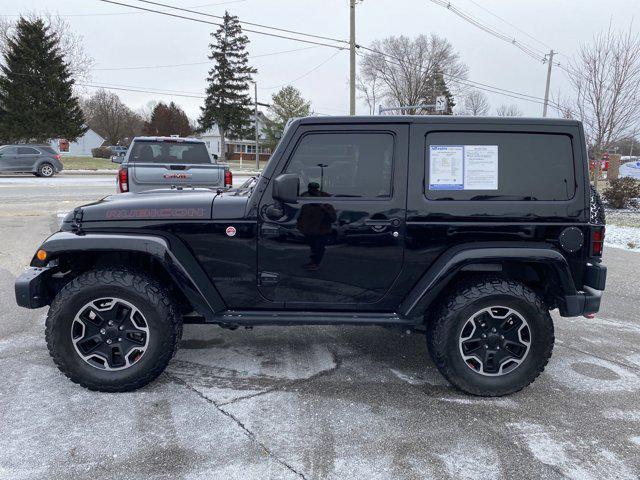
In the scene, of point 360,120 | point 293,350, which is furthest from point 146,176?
point 360,120

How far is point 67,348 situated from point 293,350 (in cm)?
175

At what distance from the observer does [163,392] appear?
11.2 ft

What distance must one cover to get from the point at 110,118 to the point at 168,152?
231 feet

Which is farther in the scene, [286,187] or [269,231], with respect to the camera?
[269,231]

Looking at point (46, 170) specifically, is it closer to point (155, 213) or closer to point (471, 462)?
point (155, 213)

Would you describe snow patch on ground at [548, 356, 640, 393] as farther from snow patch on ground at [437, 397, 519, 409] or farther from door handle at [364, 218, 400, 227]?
door handle at [364, 218, 400, 227]

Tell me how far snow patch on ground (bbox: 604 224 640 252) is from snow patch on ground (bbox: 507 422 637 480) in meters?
7.46

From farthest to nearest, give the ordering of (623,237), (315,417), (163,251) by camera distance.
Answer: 1. (623,237)
2. (163,251)
3. (315,417)

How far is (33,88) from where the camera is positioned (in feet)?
123

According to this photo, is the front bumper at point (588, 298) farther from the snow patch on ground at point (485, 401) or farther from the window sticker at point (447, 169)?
the window sticker at point (447, 169)

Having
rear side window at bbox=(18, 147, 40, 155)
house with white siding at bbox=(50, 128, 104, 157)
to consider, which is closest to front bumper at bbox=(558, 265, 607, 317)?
rear side window at bbox=(18, 147, 40, 155)

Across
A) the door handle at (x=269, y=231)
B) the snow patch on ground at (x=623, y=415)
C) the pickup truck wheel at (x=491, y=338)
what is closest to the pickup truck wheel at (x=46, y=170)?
the door handle at (x=269, y=231)

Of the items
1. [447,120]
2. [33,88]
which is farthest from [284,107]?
[447,120]

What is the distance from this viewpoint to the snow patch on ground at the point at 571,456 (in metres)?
2.62
